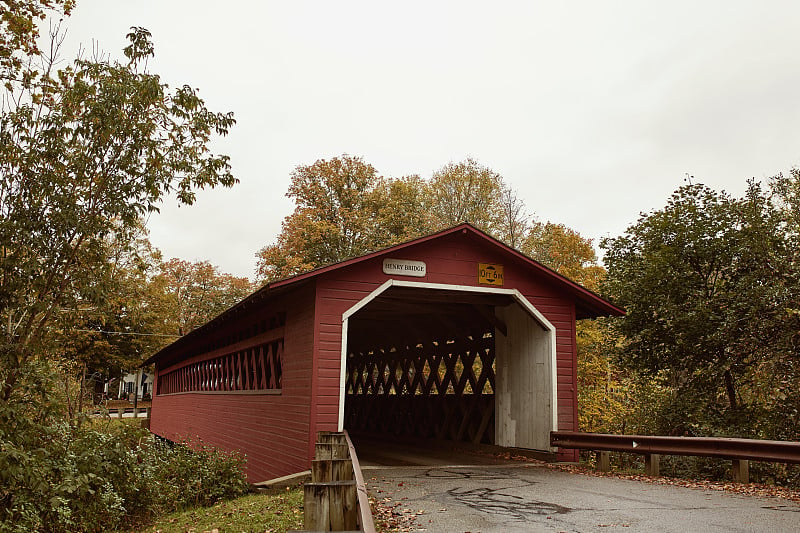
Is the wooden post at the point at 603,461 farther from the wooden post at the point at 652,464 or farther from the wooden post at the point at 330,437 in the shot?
the wooden post at the point at 330,437

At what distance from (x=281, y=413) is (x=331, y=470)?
5.66 m

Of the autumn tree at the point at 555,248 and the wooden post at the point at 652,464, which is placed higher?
the autumn tree at the point at 555,248

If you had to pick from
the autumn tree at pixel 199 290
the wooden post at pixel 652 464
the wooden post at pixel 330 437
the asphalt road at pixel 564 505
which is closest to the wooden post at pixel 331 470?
the asphalt road at pixel 564 505

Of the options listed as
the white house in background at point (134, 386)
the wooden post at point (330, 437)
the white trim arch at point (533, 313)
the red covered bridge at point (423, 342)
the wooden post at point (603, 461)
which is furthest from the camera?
the white house in background at point (134, 386)

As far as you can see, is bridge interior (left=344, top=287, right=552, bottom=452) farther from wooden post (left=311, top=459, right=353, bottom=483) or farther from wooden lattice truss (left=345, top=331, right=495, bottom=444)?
wooden post (left=311, top=459, right=353, bottom=483)

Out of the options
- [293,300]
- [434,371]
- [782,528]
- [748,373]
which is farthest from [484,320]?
[782,528]

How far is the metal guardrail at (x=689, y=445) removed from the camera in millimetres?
7926

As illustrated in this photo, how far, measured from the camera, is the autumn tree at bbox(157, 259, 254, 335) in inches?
1863

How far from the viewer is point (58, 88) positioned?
924 cm

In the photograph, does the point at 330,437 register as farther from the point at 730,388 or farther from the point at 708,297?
the point at 730,388

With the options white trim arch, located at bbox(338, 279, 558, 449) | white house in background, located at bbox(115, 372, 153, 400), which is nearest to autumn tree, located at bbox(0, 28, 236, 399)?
white trim arch, located at bbox(338, 279, 558, 449)

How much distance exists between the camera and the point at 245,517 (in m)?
7.67

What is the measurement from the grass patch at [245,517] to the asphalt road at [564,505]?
99 cm

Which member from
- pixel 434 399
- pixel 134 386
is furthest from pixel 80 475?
pixel 134 386
